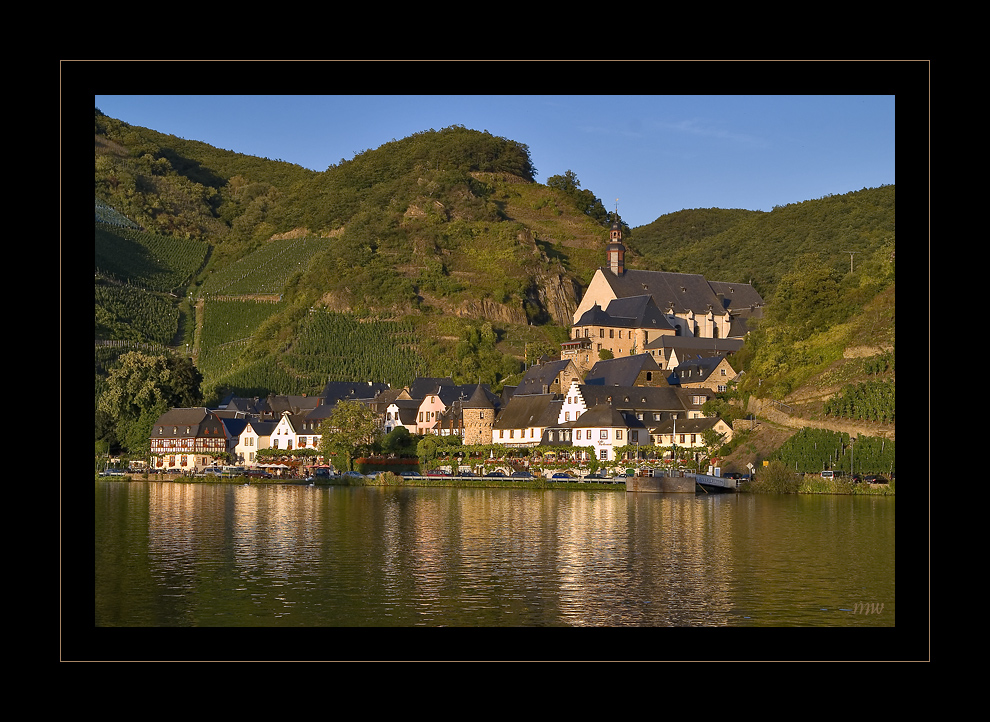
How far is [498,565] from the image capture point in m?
25.3

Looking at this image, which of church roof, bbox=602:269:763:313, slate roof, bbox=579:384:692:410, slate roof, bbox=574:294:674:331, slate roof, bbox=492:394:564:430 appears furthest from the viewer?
church roof, bbox=602:269:763:313

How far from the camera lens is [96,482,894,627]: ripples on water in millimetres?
19641

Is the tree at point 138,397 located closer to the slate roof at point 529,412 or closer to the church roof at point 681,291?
the slate roof at point 529,412

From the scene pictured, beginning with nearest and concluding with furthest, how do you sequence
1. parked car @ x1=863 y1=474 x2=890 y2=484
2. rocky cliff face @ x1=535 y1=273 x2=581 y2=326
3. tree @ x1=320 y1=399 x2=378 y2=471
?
parked car @ x1=863 y1=474 x2=890 y2=484, tree @ x1=320 y1=399 x2=378 y2=471, rocky cliff face @ x1=535 y1=273 x2=581 y2=326

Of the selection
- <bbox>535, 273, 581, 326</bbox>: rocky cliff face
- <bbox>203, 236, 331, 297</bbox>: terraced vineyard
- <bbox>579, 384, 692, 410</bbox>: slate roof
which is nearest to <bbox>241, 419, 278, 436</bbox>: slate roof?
<bbox>579, 384, 692, 410</bbox>: slate roof

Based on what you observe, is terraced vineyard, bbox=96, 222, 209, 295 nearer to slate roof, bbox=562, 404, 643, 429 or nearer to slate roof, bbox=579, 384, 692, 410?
slate roof, bbox=579, 384, 692, 410

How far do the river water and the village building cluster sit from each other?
19.7 m

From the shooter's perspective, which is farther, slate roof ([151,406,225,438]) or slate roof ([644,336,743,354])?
slate roof ([644,336,743,354])
